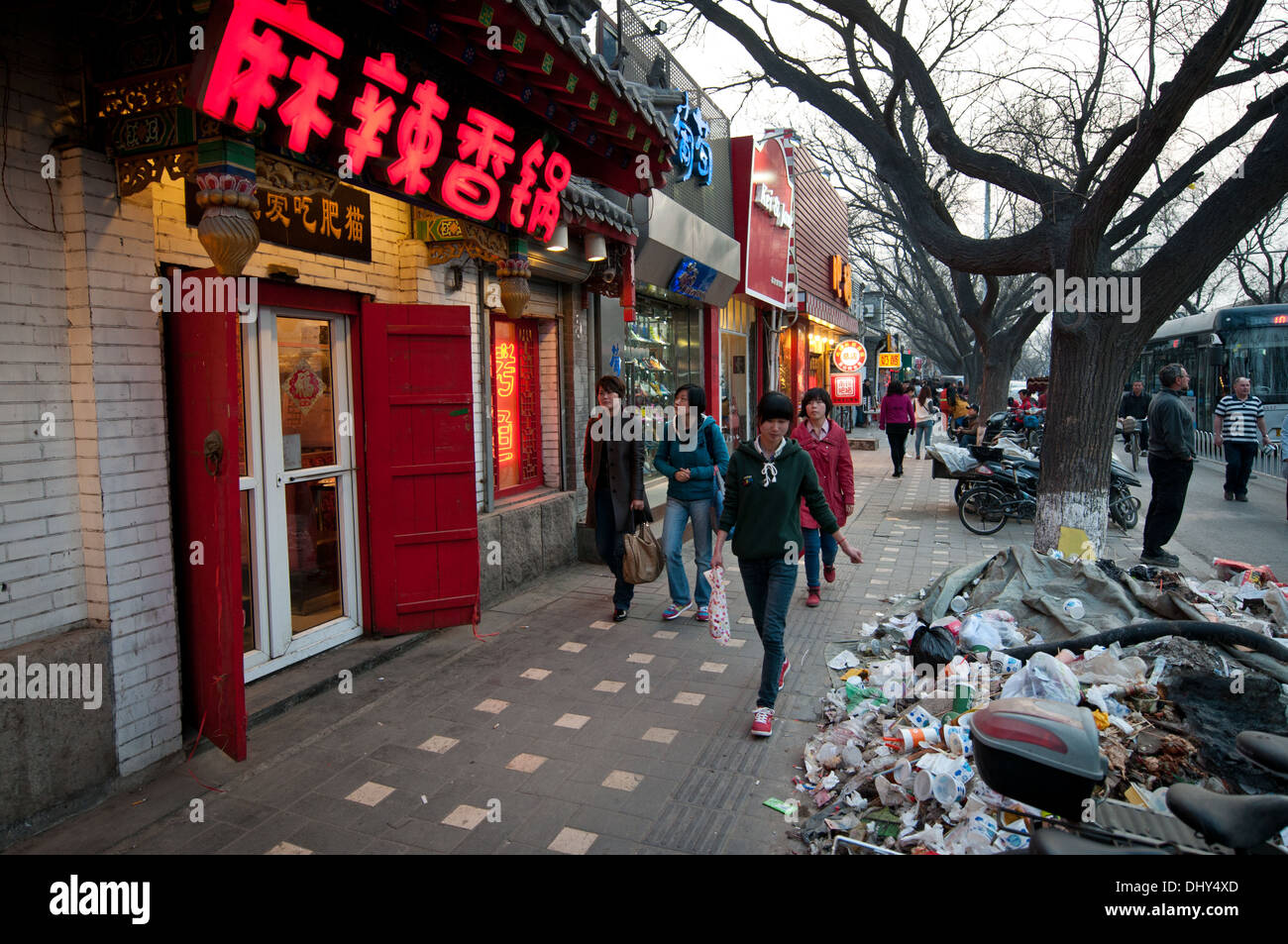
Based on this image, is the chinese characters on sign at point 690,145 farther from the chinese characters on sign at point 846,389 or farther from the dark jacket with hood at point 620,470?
the chinese characters on sign at point 846,389

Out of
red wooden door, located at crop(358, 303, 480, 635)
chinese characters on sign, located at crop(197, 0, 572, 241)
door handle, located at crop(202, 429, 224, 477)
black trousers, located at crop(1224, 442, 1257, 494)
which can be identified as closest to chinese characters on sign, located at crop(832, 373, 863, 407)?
black trousers, located at crop(1224, 442, 1257, 494)

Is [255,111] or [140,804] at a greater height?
[255,111]

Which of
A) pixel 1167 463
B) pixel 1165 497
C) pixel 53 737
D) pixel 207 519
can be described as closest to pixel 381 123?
pixel 207 519

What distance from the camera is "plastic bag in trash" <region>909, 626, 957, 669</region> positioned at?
491 cm

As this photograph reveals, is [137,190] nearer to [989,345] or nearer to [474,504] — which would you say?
Result: [474,504]

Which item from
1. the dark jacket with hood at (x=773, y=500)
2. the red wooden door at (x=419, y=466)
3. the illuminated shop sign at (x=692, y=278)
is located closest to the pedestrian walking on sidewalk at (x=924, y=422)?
the illuminated shop sign at (x=692, y=278)

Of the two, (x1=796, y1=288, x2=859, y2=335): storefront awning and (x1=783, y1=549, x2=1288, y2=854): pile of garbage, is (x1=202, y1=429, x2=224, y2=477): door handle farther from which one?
(x1=796, y1=288, x2=859, y2=335): storefront awning

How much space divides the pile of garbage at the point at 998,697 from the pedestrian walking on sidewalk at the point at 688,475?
61.1 inches

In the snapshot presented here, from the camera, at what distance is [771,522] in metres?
4.65

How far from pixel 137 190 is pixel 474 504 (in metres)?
3.14

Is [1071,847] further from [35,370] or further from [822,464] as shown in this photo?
[822,464]
